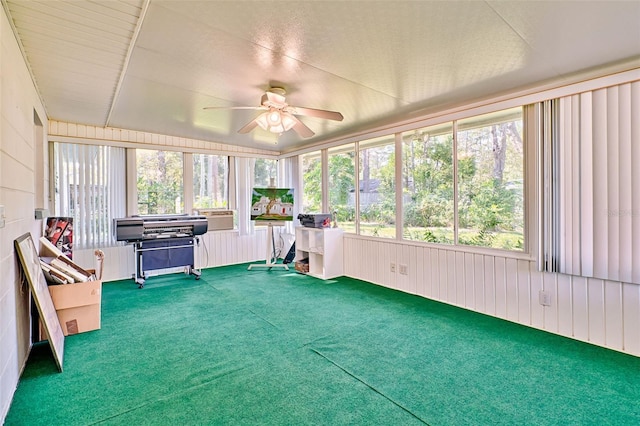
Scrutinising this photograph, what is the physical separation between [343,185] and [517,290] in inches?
119

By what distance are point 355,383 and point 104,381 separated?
173 cm

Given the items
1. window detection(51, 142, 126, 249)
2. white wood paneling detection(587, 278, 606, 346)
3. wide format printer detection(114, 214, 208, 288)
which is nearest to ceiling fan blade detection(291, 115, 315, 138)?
wide format printer detection(114, 214, 208, 288)

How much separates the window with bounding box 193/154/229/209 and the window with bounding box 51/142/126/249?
1.16 metres

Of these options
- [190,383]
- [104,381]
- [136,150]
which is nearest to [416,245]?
[190,383]

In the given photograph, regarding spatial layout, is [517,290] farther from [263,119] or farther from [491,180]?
[263,119]

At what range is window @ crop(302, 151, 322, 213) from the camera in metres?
6.08

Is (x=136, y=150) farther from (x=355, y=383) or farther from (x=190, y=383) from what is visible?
(x=355, y=383)

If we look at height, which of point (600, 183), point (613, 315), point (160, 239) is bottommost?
point (613, 315)

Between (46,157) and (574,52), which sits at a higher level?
(574,52)

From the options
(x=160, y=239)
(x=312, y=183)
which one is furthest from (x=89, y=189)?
(x=312, y=183)

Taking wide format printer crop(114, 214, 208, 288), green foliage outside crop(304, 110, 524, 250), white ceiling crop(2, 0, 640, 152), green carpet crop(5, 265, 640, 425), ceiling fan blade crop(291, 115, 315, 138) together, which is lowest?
green carpet crop(5, 265, 640, 425)

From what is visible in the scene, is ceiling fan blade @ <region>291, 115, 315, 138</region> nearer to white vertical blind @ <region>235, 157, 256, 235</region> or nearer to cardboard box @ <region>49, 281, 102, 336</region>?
cardboard box @ <region>49, 281, 102, 336</region>

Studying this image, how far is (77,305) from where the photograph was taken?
3031mm

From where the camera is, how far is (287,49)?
2.34 meters
